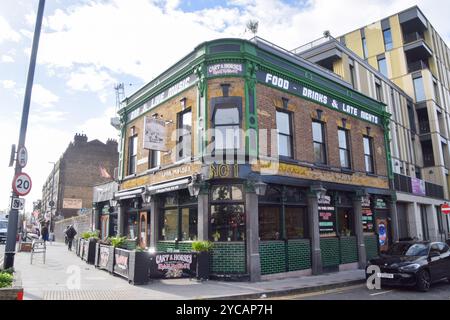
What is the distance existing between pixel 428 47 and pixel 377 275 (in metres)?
30.9

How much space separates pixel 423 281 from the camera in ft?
33.0

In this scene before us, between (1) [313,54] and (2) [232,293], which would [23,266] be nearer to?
(2) [232,293]

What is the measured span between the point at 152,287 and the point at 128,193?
7368 millimetres

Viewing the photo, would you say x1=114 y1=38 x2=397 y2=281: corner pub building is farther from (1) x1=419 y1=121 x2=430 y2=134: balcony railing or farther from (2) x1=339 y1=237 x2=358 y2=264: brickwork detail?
(1) x1=419 y1=121 x2=430 y2=134: balcony railing

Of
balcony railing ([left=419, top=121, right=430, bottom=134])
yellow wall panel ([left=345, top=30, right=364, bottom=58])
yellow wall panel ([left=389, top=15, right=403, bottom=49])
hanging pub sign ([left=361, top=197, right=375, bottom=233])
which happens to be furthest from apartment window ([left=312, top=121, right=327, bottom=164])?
yellow wall panel ([left=345, top=30, right=364, bottom=58])

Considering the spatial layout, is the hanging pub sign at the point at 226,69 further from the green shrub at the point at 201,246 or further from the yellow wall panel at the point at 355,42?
the yellow wall panel at the point at 355,42

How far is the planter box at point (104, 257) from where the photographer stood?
12328mm

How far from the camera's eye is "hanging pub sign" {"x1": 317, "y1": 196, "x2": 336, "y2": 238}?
14.5 m

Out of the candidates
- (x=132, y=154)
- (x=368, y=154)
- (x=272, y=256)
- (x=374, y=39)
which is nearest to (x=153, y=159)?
(x=132, y=154)

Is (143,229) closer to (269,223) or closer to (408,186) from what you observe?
(269,223)

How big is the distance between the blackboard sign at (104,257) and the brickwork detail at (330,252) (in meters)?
8.71

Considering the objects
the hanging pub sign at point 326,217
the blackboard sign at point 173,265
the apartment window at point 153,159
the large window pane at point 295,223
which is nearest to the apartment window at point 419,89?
the hanging pub sign at point 326,217
